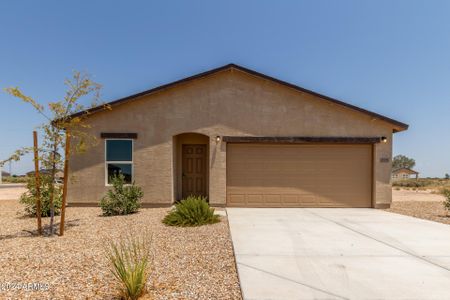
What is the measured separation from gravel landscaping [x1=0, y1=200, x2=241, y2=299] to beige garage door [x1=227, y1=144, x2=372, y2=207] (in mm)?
3689

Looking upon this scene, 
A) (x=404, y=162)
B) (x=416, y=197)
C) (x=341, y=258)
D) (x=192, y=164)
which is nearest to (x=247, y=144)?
(x=192, y=164)

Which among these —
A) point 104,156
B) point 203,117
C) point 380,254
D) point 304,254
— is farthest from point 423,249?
point 104,156

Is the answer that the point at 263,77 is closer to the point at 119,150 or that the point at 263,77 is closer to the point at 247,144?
the point at 247,144

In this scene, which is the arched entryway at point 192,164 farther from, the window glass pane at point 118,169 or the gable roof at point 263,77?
the gable roof at point 263,77

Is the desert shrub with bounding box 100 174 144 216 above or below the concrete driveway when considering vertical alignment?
above

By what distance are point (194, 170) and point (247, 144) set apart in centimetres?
275

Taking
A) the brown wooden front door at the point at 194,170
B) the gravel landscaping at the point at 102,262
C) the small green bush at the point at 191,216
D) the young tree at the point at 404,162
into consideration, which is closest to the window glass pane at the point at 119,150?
the brown wooden front door at the point at 194,170

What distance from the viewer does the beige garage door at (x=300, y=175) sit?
11133mm

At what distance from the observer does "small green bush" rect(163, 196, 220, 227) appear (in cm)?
759

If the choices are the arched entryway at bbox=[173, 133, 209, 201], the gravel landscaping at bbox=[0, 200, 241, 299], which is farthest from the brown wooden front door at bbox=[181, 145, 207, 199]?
the gravel landscaping at bbox=[0, 200, 241, 299]

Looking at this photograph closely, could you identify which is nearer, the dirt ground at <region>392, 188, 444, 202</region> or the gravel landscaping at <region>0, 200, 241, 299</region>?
the gravel landscaping at <region>0, 200, 241, 299</region>

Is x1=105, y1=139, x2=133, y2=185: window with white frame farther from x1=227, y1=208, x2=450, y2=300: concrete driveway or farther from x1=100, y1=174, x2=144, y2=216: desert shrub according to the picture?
x1=227, y1=208, x2=450, y2=300: concrete driveway

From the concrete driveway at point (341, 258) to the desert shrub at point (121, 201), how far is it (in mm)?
3438

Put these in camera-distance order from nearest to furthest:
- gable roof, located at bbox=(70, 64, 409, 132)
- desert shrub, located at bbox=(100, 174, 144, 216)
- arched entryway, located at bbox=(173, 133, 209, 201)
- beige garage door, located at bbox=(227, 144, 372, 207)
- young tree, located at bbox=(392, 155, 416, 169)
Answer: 1. desert shrub, located at bbox=(100, 174, 144, 216)
2. gable roof, located at bbox=(70, 64, 409, 132)
3. beige garage door, located at bbox=(227, 144, 372, 207)
4. arched entryway, located at bbox=(173, 133, 209, 201)
5. young tree, located at bbox=(392, 155, 416, 169)
